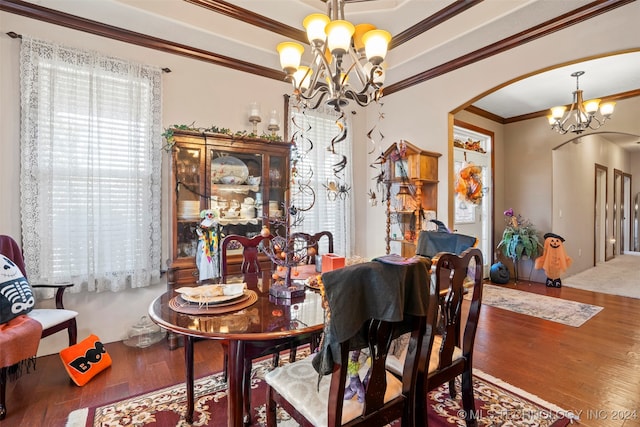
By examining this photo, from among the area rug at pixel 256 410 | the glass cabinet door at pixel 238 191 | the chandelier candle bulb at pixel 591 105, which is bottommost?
the area rug at pixel 256 410

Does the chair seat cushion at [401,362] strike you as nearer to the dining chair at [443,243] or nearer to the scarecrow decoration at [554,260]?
the dining chair at [443,243]

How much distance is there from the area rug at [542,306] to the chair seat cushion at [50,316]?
440 centimetres

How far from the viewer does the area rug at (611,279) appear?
15.2 feet

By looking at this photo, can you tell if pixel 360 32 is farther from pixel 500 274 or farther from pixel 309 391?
pixel 500 274

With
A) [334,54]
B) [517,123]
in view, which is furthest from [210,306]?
[517,123]

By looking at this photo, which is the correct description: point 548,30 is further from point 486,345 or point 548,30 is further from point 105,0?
point 105,0

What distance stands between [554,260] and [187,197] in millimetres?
5290

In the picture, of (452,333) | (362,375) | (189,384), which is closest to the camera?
(362,375)

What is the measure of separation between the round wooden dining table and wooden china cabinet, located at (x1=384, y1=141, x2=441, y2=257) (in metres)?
2.36

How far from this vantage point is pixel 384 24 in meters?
2.94

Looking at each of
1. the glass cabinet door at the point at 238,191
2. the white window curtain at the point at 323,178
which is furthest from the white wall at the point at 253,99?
the glass cabinet door at the point at 238,191

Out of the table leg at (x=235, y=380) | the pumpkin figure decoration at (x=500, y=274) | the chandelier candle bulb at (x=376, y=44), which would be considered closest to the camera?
the table leg at (x=235, y=380)

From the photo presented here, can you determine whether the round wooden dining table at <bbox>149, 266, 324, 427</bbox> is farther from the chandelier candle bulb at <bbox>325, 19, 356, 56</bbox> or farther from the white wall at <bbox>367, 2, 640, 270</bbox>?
the white wall at <bbox>367, 2, 640, 270</bbox>

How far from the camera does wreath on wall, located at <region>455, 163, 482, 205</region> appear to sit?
478cm
